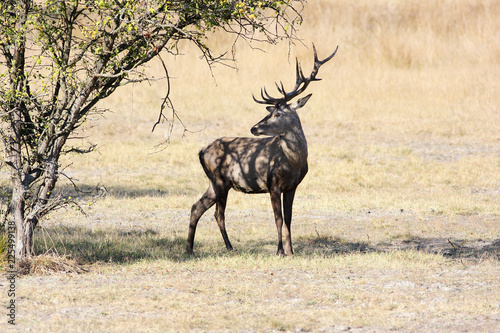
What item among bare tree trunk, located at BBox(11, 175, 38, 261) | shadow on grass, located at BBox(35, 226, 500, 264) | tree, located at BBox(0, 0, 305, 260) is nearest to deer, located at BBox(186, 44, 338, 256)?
shadow on grass, located at BBox(35, 226, 500, 264)

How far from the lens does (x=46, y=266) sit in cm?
943

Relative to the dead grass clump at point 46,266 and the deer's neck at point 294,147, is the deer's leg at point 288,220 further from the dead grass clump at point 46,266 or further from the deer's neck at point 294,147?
the dead grass clump at point 46,266

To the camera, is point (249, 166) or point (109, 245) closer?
point (249, 166)

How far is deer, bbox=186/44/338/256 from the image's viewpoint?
11023mm

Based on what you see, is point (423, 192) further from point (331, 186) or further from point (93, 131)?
point (93, 131)

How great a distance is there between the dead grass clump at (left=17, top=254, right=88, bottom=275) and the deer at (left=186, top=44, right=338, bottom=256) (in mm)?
2341

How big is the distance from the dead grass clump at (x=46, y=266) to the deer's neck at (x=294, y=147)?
351cm

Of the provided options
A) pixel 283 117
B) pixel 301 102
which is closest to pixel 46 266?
pixel 283 117

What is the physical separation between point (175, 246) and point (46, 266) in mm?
2870

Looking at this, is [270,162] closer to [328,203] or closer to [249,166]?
[249,166]

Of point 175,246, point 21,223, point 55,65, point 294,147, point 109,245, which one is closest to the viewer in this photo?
point 55,65

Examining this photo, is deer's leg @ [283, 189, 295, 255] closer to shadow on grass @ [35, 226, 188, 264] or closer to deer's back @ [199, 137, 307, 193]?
deer's back @ [199, 137, 307, 193]

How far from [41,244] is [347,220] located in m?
6.05

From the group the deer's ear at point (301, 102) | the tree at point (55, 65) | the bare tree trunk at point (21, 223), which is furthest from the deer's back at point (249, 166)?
the bare tree trunk at point (21, 223)
